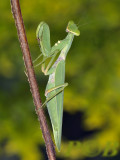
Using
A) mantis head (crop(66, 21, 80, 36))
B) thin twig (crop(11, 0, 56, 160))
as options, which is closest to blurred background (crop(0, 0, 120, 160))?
mantis head (crop(66, 21, 80, 36))

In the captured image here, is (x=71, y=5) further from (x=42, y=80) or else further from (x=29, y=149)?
(x=29, y=149)

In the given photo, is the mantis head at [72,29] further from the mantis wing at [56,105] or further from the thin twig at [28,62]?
the thin twig at [28,62]

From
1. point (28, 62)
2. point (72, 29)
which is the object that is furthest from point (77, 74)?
point (28, 62)

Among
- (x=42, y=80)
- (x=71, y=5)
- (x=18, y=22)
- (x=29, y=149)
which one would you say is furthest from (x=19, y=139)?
(x=18, y=22)

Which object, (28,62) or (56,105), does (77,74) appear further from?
(28,62)

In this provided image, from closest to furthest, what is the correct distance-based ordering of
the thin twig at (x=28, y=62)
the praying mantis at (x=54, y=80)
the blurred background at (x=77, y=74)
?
the thin twig at (x=28, y=62), the praying mantis at (x=54, y=80), the blurred background at (x=77, y=74)

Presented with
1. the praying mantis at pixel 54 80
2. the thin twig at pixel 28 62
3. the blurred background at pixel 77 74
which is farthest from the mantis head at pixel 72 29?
the blurred background at pixel 77 74

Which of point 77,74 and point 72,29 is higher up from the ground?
point 72,29

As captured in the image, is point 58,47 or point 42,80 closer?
point 58,47

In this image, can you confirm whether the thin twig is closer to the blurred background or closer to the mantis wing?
the mantis wing
